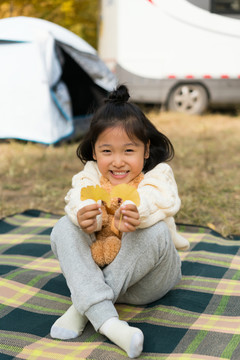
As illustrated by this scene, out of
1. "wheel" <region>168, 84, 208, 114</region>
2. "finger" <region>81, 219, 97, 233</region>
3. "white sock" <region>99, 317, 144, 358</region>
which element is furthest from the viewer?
"wheel" <region>168, 84, 208, 114</region>

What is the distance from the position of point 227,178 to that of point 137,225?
232cm

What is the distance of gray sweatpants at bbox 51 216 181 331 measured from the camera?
152cm

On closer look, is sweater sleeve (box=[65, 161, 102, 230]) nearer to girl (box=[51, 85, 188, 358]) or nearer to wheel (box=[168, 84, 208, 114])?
girl (box=[51, 85, 188, 358])

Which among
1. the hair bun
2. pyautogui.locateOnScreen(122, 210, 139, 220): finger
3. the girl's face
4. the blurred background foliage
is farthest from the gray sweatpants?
the blurred background foliage

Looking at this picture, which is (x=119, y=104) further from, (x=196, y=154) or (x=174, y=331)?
(x=196, y=154)

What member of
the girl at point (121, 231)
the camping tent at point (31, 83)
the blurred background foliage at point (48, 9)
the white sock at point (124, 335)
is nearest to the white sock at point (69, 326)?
the girl at point (121, 231)

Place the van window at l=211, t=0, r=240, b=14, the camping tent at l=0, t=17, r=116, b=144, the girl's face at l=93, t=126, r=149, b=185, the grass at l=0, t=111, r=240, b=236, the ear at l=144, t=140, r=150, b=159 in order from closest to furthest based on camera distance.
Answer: the girl's face at l=93, t=126, r=149, b=185 → the ear at l=144, t=140, r=150, b=159 → the grass at l=0, t=111, r=240, b=236 → the camping tent at l=0, t=17, r=116, b=144 → the van window at l=211, t=0, r=240, b=14

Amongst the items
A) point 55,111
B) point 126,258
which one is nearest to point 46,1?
point 55,111

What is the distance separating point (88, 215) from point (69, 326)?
388 mm

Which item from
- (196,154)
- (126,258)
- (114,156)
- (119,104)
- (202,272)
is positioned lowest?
(196,154)

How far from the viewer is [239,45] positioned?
622cm

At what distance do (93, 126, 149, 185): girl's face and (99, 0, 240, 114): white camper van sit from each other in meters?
4.73

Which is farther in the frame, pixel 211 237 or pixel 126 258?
pixel 211 237

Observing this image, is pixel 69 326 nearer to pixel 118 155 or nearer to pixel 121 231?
pixel 121 231
